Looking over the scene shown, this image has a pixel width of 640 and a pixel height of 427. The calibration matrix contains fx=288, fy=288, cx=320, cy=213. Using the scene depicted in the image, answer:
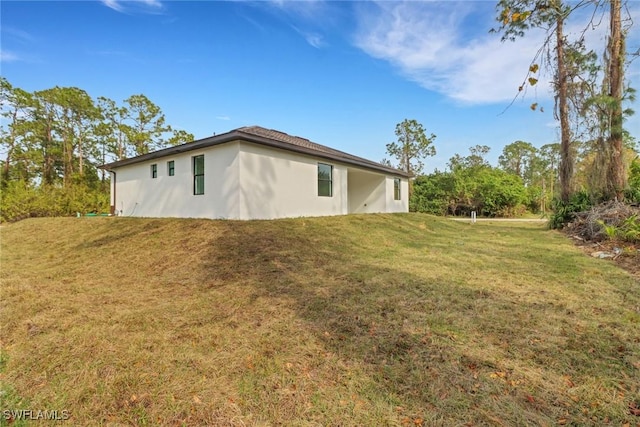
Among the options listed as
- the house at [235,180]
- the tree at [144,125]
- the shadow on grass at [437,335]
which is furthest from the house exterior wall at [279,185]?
the tree at [144,125]

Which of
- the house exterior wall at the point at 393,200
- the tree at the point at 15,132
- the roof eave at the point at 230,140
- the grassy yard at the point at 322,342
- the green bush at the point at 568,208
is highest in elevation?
the tree at the point at 15,132

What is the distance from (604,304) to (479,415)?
125 inches

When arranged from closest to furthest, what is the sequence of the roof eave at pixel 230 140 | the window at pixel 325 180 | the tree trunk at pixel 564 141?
1. the roof eave at pixel 230 140
2. the tree trunk at pixel 564 141
3. the window at pixel 325 180

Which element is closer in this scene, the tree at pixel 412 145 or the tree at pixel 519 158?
the tree at pixel 412 145

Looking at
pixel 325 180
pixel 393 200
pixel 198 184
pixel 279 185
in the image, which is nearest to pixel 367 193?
pixel 393 200

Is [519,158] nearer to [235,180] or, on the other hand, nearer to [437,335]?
[235,180]

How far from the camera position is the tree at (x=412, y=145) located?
113 ft

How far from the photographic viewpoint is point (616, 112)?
30.0ft

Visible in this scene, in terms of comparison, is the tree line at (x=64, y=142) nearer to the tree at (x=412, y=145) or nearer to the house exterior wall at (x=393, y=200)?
the house exterior wall at (x=393, y=200)

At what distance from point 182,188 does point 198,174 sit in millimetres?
1057

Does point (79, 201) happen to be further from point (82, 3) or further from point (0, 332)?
point (0, 332)

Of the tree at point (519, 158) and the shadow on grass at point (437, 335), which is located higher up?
the tree at point (519, 158)

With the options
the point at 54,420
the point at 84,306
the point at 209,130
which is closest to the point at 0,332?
the point at 84,306

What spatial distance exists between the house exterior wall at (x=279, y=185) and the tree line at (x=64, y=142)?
53.1 feet
